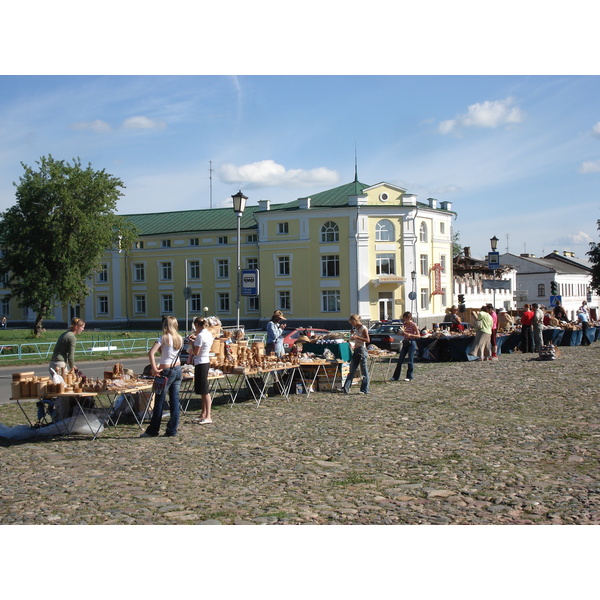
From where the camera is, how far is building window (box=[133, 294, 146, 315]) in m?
71.4

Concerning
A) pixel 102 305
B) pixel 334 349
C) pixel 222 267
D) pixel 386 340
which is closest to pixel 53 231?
pixel 222 267

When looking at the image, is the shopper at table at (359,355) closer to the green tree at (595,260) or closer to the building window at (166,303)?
the green tree at (595,260)

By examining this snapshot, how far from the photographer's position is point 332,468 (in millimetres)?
8617

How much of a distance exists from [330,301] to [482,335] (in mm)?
36338

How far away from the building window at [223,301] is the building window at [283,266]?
7.18 metres

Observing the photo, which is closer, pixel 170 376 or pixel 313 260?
pixel 170 376

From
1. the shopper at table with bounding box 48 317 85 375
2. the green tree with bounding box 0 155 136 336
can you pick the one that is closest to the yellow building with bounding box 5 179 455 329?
the green tree with bounding box 0 155 136 336

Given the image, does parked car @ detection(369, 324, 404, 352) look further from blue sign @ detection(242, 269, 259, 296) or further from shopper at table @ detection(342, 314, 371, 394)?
shopper at table @ detection(342, 314, 371, 394)

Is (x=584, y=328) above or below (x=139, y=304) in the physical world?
below

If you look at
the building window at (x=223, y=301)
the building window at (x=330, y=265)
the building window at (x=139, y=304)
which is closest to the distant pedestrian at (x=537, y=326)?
the building window at (x=330, y=265)

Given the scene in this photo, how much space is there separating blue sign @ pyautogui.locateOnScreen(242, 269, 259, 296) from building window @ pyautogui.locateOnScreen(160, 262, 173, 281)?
155ft

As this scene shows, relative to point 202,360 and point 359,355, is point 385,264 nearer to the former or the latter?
point 359,355

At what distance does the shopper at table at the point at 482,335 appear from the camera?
24016 mm

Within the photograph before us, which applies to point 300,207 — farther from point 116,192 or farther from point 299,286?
point 116,192
